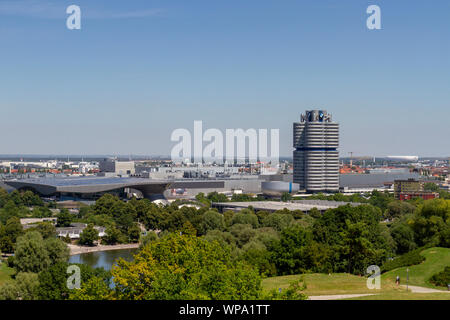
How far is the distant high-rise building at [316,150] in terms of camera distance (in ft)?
275

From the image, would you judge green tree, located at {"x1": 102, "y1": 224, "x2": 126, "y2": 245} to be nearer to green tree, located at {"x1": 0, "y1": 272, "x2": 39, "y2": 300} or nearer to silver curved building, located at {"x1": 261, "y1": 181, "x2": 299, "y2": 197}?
green tree, located at {"x1": 0, "y1": 272, "x2": 39, "y2": 300}

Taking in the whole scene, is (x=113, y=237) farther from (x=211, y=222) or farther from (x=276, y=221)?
(x=276, y=221)

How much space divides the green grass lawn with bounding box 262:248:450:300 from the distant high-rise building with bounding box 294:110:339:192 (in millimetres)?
59690

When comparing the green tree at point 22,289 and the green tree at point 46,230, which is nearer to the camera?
the green tree at point 22,289

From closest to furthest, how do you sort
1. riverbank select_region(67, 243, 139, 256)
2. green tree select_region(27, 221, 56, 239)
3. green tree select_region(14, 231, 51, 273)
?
1. green tree select_region(14, 231, 51, 273)
2. green tree select_region(27, 221, 56, 239)
3. riverbank select_region(67, 243, 139, 256)

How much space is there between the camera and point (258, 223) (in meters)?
45.7

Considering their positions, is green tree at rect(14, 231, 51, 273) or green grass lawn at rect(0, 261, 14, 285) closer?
green grass lawn at rect(0, 261, 14, 285)

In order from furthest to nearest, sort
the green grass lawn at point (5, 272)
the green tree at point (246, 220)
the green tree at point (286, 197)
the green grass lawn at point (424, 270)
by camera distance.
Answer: the green tree at point (286, 197) → the green tree at point (246, 220) → the green grass lawn at point (5, 272) → the green grass lawn at point (424, 270)

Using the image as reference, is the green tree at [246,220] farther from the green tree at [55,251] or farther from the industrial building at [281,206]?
the green tree at [55,251]

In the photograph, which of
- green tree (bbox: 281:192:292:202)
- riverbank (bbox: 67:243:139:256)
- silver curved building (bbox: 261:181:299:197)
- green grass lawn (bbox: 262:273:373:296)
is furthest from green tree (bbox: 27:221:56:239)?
silver curved building (bbox: 261:181:299:197)

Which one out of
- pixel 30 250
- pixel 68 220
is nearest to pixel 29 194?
pixel 68 220

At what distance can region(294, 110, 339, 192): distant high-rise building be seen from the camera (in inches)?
3305

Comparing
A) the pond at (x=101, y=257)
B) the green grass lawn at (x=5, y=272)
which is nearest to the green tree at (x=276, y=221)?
the pond at (x=101, y=257)

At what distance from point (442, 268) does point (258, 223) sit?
2475cm
